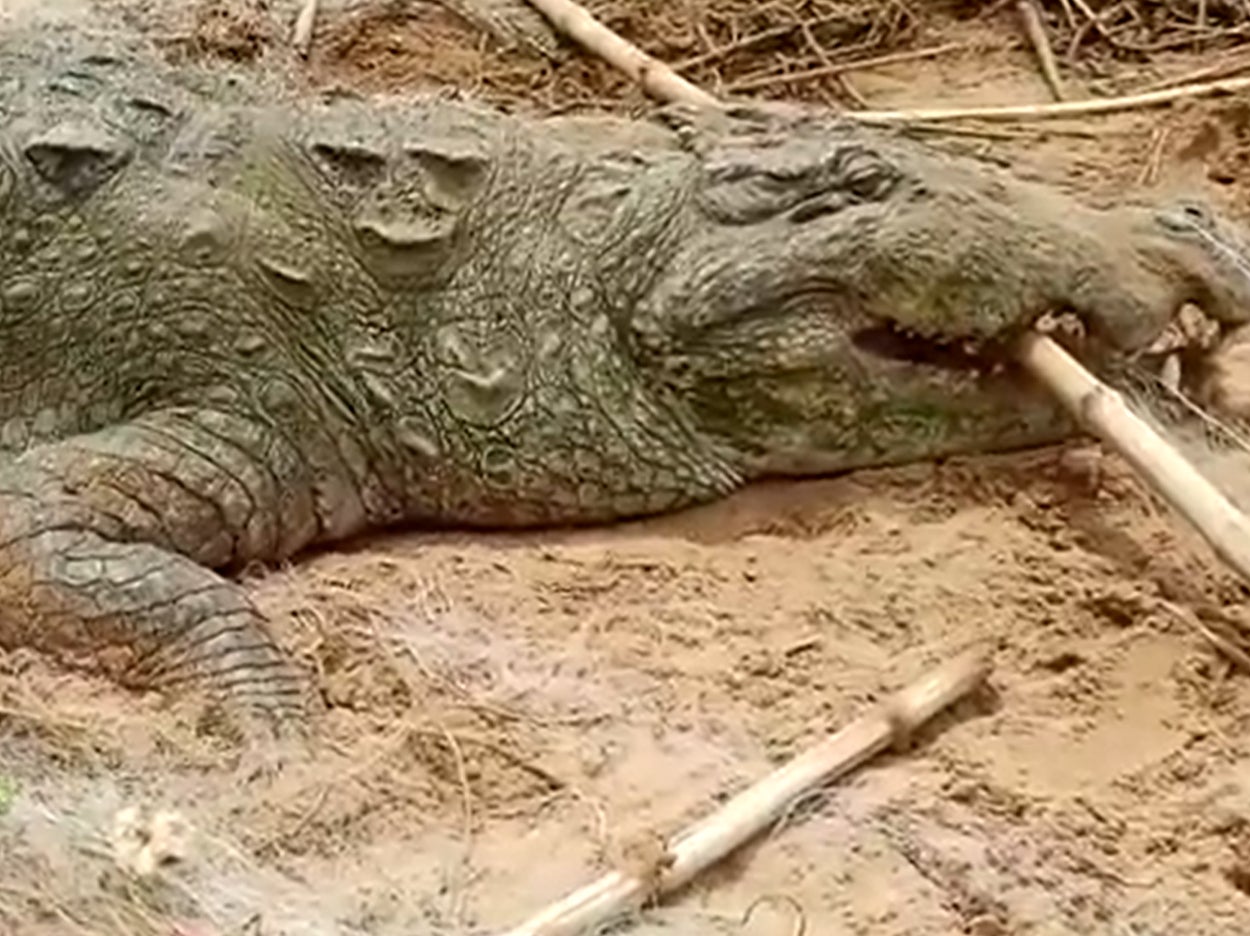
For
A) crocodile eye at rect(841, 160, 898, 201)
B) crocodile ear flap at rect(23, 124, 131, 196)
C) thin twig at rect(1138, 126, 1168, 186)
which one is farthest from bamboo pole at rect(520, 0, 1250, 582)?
crocodile ear flap at rect(23, 124, 131, 196)

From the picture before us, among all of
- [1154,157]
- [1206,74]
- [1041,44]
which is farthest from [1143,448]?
[1041,44]

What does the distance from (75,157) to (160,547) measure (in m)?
0.57

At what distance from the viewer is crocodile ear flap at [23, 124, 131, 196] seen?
3723 mm

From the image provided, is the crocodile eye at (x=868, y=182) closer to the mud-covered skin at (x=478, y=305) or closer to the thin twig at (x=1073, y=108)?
the mud-covered skin at (x=478, y=305)

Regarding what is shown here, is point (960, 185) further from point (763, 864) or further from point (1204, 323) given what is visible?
point (763, 864)

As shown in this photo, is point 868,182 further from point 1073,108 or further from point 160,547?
point 1073,108

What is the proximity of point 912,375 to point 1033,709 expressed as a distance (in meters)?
0.66

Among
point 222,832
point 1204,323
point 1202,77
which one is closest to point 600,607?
point 222,832

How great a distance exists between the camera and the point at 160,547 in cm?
359

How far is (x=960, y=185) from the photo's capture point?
3.82 metres

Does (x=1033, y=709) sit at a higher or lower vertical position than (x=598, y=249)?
lower

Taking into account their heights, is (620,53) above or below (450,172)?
below

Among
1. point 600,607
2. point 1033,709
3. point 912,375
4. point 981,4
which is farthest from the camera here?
point 981,4

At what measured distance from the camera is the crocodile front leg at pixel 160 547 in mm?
3420
